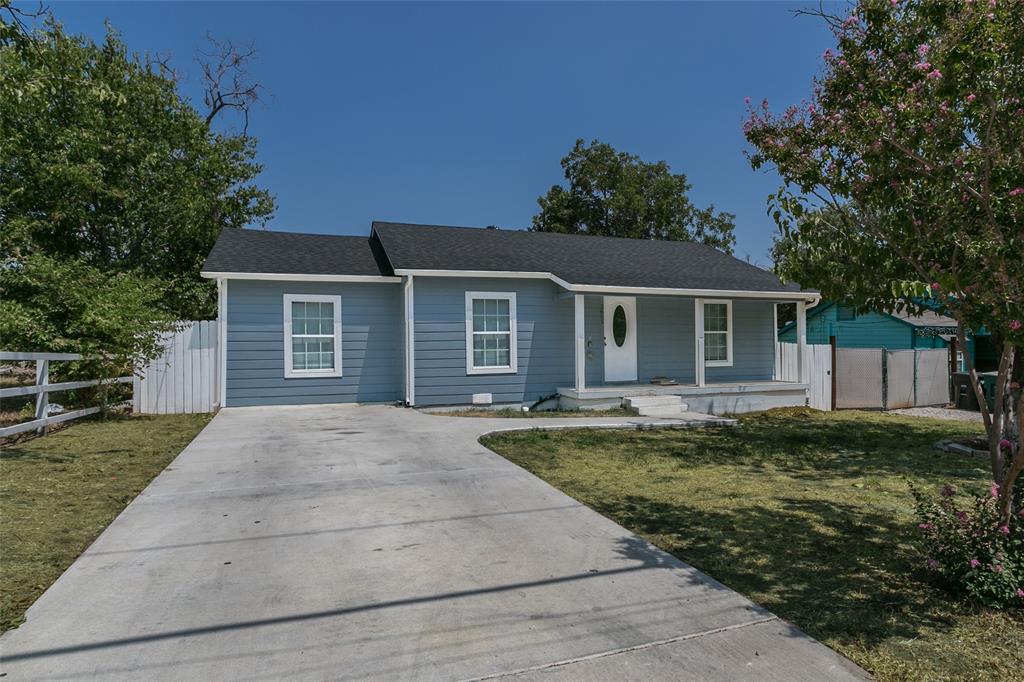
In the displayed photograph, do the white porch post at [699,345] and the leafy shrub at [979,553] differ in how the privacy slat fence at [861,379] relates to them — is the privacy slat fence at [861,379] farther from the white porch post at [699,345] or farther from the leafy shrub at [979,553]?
the leafy shrub at [979,553]

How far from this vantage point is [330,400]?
12.9 meters

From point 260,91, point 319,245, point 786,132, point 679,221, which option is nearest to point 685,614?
point 786,132

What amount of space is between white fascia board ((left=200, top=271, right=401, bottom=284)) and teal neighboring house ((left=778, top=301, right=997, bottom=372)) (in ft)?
51.5

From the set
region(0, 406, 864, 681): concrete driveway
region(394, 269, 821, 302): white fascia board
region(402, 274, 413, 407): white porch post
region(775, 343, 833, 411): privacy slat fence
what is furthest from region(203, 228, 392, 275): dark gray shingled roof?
region(775, 343, 833, 411): privacy slat fence

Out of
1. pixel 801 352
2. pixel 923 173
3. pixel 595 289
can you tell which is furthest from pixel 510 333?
pixel 923 173

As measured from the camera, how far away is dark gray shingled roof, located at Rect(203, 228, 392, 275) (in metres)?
12.4

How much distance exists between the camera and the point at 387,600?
127 inches

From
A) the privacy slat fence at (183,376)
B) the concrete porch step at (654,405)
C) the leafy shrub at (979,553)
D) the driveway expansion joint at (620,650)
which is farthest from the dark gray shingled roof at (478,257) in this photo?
the driveway expansion joint at (620,650)

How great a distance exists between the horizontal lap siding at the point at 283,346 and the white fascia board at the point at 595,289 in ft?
4.84

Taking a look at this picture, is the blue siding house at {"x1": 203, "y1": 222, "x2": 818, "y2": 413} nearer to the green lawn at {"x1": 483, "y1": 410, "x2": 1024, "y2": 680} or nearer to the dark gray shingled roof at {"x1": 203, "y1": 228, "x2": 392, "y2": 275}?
the dark gray shingled roof at {"x1": 203, "y1": 228, "x2": 392, "y2": 275}

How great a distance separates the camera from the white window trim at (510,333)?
1300 centimetres

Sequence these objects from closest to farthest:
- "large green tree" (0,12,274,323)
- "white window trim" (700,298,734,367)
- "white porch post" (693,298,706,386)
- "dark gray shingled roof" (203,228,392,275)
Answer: "dark gray shingled roof" (203,228,392,275) < "white porch post" (693,298,706,386) < "white window trim" (700,298,734,367) < "large green tree" (0,12,274,323)

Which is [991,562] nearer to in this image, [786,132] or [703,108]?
[786,132]

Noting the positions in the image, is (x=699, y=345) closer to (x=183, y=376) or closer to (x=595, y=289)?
(x=595, y=289)
